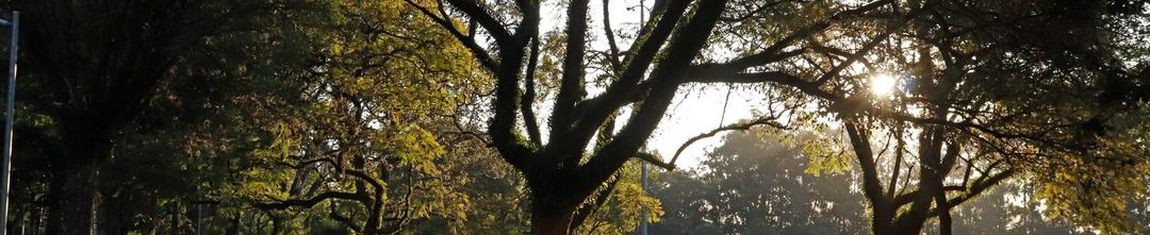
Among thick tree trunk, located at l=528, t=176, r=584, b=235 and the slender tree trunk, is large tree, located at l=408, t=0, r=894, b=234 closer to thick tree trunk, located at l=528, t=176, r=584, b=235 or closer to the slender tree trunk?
thick tree trunk, located at l=528, t=176, r=584, b=235

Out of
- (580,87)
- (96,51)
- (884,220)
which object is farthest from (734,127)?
(96,51)

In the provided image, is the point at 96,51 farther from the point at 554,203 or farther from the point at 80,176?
the point at 554,203

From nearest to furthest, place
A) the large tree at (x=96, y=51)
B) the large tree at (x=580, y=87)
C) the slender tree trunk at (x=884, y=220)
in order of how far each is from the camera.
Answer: the large tree at (x=580, y=87) → the large tree at (x=96, y=51) → the slender tree trunk at (x=884, y=220)

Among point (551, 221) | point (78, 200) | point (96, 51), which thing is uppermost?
point (96, 51)

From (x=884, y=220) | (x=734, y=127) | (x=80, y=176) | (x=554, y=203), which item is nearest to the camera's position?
(x=554, y=203)

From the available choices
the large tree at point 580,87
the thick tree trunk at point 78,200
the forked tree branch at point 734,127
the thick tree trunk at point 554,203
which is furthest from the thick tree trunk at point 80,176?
the forked tree branch at point 734,127

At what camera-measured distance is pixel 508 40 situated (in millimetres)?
13609

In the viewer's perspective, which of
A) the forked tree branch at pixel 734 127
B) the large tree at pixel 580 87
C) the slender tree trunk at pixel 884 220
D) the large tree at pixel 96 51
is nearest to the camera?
the large tree at pixel 580 87

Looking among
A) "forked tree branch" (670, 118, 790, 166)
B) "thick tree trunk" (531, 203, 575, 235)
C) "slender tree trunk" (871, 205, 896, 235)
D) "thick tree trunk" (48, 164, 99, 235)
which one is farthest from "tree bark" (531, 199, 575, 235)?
"slender tree trunk" (871, 205, 896, 235)

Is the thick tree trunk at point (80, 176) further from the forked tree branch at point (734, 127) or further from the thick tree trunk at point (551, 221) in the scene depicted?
the forked tree branch at point (734, 127)

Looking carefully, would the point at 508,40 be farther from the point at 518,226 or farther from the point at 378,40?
the point at 518,226

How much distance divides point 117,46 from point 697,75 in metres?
8.79

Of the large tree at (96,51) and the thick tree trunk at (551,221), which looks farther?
the large tree at (96,51)

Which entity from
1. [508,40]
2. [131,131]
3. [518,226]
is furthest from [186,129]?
[518,226]
